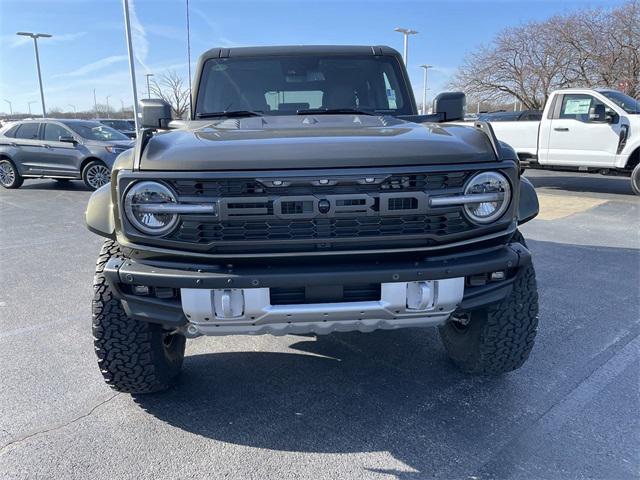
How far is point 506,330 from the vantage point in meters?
2.59

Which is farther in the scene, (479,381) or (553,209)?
(553,209)

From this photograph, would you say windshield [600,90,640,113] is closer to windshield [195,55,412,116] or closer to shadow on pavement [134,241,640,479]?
shadow on pavement [134,241,640,479]

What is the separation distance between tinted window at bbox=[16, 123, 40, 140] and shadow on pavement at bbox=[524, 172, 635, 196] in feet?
38.4

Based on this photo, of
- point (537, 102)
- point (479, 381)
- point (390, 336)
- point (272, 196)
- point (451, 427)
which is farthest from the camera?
point (537, 102)

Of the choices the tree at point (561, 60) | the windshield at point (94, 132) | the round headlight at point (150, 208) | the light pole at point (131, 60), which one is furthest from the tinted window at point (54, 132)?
the tree at point (561, 60)

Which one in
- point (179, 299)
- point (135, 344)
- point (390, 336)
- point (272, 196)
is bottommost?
point (390, 336)

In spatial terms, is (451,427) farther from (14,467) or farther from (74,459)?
(14,467)

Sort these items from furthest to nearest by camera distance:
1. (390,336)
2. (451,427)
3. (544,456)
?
(390,336) → (451,427) → (544,456)

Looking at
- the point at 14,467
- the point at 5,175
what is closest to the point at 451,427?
the point at 14,467

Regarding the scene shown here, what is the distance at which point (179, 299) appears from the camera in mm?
2152

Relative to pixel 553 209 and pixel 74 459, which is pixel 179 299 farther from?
pixel 553 209

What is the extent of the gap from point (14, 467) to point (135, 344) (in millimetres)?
701

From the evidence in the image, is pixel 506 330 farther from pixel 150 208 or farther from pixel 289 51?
pixel 289 51

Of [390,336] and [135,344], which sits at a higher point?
[135,344]
